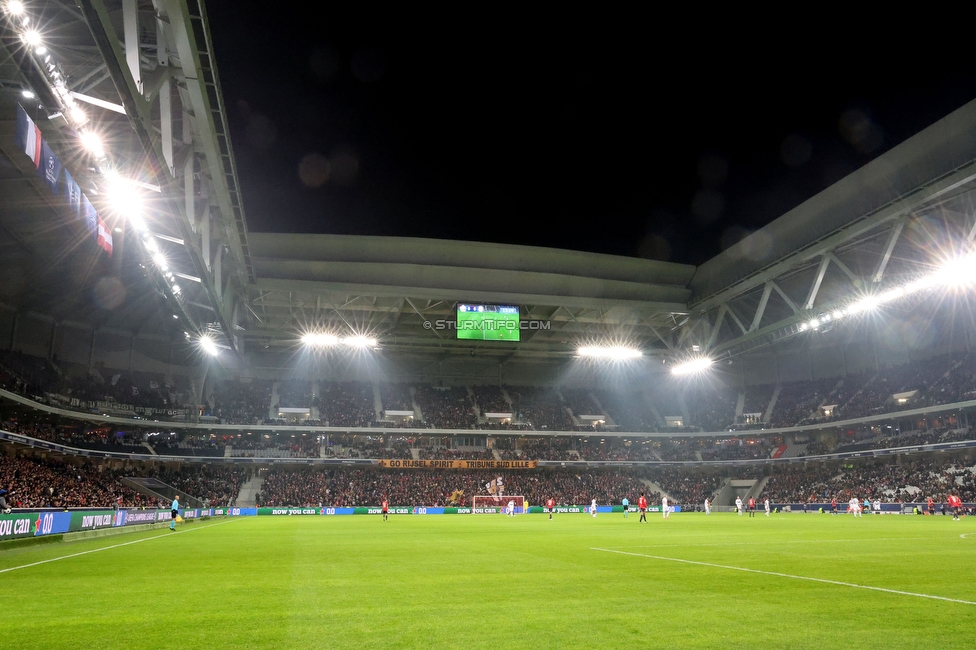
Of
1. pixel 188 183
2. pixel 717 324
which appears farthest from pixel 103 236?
pixel 717 324

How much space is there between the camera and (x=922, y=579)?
914 centimetres

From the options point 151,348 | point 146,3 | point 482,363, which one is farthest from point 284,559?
point 482,363

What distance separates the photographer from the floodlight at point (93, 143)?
641 inches

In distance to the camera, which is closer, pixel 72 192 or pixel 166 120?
pixel 166 120

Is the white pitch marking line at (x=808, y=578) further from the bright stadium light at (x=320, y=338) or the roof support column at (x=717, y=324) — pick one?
the bright stadium light at (x=320, y=338)

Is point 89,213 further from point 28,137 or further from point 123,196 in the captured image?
point 28,137

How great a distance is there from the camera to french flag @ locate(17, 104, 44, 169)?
46.3ft

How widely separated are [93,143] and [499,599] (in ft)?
51.9

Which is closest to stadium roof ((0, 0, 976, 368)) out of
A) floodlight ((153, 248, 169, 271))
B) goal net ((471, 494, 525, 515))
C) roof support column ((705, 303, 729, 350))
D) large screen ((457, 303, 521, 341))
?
roof support column ((705, 303, 729, 350))

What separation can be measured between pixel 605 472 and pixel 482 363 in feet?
54.4

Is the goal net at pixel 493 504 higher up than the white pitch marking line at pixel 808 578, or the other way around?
the white pitch marking line at pixel 808 578

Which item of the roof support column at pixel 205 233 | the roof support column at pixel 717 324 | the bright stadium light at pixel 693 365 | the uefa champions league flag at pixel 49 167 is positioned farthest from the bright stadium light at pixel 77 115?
the bright stadium light at pixel 693 365

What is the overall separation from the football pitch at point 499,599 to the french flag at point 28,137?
8.77 meters

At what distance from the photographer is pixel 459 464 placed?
5819cm
